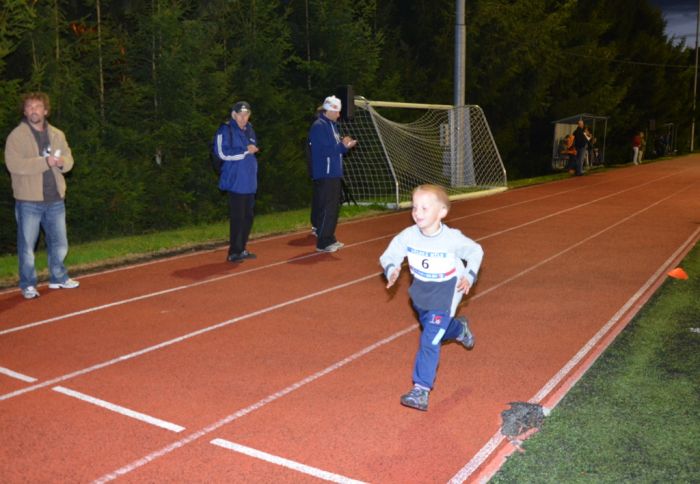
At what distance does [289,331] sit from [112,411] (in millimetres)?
2321


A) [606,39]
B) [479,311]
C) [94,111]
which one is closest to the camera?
[479,311]

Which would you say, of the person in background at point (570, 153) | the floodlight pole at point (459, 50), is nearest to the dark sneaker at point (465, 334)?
the floodlight pole at point (459, 50)

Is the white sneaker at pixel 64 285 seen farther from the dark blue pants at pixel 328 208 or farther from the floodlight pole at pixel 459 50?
the floodlight pole at pixel 459 50

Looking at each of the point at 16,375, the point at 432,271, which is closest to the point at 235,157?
the point at 16,375

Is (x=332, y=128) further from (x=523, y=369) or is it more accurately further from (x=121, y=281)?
(x=523, y=369)

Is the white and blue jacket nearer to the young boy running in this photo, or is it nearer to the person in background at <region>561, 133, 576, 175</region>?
the young boy running

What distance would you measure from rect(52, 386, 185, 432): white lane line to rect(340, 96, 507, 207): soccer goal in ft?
41.1

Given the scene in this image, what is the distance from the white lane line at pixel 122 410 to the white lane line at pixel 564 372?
74.1 inches

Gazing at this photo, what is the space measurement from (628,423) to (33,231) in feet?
21.8

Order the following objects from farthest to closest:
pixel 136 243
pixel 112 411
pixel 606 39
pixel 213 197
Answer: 1. pixel 606 39
2. pixel 213 197
3. pixel 136 243
4. pixel 112 411

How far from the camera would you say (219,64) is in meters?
17.1

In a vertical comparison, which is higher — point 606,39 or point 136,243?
point 606,39

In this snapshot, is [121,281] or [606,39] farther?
[606,39]

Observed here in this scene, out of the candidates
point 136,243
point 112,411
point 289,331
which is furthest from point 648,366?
point 136,243
